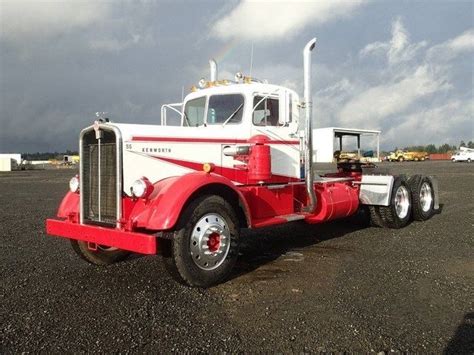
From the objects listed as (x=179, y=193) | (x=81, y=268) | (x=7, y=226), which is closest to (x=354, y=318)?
(x=179, y=193)

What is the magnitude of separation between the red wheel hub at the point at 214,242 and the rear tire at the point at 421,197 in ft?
21.1

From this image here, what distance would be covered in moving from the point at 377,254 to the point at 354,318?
298 centimetres

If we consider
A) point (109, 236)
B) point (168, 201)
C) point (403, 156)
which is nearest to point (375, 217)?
point (168, 201)

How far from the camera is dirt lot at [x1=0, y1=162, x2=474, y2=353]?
12.9ft

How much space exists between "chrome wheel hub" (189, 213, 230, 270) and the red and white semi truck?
0.04ft

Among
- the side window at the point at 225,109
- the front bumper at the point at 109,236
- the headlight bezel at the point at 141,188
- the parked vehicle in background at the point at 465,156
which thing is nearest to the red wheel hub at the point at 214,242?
the front bumper at the point at 109,236

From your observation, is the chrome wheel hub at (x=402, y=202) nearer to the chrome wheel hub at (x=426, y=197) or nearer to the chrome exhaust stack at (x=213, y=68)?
the chrome wheel hub at (x=426, y=197)

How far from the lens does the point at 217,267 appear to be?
Result: 5582mm

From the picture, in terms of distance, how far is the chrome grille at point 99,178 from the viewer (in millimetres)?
5734

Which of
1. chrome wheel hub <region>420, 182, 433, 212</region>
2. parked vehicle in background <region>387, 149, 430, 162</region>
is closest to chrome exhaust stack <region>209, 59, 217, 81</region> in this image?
chrome wheel hub <region>420, 182, 433, 212</region>

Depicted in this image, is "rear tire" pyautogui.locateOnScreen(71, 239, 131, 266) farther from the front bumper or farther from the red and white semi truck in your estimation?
the front bumper

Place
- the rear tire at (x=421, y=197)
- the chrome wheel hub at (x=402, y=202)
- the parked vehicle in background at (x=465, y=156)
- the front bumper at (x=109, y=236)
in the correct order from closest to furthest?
the front bumper at (x=109, y=236)
the chrome wheel hub at (x=402, y=202)
the rear tire at (x=421, y=197)
the parked vehicle in background at (x=465, y=156)

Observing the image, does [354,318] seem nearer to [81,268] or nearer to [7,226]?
[81,268]

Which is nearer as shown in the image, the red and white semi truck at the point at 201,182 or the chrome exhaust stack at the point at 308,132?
the red and white semi truck at the point at 201,182
